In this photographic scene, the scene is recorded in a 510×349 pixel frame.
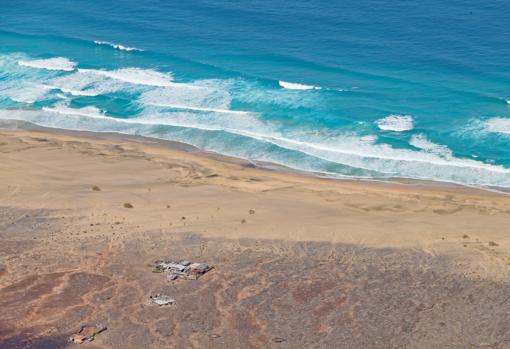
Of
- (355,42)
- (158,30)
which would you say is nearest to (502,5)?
A: (355,42)

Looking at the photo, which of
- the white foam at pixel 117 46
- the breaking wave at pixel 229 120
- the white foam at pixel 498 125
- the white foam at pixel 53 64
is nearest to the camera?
the breaking wave at pixel 229 120

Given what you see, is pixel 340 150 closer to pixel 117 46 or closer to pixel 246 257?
pixel 246 257

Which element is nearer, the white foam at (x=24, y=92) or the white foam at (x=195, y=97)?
the white foam at (x=195, y=97)

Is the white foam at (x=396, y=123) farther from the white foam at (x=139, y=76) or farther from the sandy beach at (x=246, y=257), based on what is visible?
the white foam at (x=139, y=76)

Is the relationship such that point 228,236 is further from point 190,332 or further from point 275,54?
point 275,54

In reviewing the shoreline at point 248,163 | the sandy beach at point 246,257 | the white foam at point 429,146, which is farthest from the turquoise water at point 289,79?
the sandy beach at point 246,257

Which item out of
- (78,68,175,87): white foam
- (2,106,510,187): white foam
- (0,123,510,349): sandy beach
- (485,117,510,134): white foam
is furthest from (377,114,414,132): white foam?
(78,68,175,87): white foam
